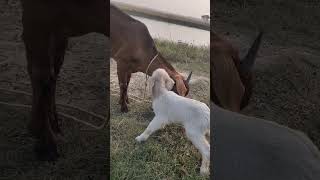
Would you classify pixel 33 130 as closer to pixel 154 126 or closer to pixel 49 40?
pixel 49 40

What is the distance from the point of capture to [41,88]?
1.97 m

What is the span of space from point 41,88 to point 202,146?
64 cm

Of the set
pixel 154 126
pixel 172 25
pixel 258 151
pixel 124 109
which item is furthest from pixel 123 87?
pixel 258 151

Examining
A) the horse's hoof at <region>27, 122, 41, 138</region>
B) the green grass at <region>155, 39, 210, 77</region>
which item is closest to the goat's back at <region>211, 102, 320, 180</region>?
the green grass at <region>155, 39, 210, 77</region>

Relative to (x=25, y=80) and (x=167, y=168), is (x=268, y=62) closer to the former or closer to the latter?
(x=167, y=168)

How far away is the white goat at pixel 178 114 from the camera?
6.03 feet

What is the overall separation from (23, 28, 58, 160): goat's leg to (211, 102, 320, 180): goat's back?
62cm

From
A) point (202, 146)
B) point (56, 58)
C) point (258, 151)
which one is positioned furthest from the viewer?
point (56, 58)

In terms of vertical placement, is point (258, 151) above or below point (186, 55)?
below

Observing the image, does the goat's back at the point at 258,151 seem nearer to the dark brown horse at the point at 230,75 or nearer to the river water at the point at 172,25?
the dark brown horse at the point at 230,75

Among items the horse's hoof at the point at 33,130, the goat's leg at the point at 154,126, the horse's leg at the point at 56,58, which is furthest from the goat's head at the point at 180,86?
the horse's hoof at the point at 33,130

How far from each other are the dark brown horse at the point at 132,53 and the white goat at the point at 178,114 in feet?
0.09

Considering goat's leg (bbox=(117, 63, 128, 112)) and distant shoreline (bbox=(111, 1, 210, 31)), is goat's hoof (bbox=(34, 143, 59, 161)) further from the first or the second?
distant shoreline (bbox=(111, 1, 210, 31))

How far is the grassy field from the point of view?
1.87 meters
